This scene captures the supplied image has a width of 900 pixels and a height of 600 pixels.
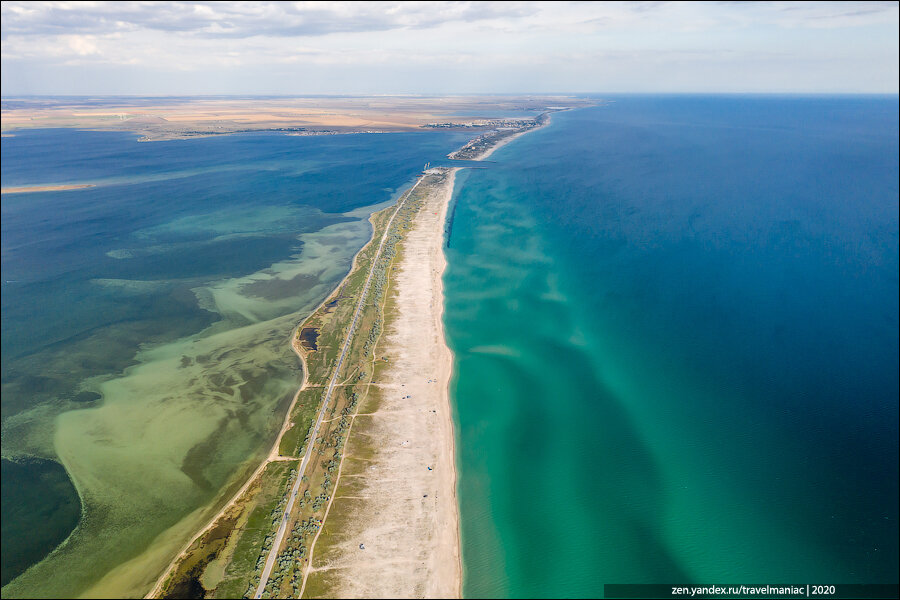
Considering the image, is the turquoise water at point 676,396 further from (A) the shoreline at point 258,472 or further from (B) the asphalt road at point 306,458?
(A) the shoreline at point 258,472

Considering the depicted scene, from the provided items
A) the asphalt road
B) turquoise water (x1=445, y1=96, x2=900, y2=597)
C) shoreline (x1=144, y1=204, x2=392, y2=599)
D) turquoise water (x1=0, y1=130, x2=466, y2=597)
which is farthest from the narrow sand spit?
turquoise water (x1=0, y1=130, x2=466, y2=597)

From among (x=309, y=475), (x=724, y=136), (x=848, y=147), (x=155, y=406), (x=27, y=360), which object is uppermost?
(x=724, y=136)

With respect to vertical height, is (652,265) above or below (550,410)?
above

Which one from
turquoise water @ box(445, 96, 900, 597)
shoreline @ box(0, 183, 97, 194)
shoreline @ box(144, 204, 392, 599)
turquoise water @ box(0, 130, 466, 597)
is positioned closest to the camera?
shoreline @ box(144, 204, 392, 599)

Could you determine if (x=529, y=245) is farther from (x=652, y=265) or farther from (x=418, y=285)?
(x=418, y=285)

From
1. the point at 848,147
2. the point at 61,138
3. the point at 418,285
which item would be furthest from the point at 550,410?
the point at 61,138

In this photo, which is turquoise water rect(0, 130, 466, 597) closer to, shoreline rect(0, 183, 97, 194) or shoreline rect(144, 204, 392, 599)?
shoreline rect(144, 204, 392, 599)

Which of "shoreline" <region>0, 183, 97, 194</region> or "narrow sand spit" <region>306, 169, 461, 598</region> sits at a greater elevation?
"shoreline" <region>0, 183, 97, 194</region>
